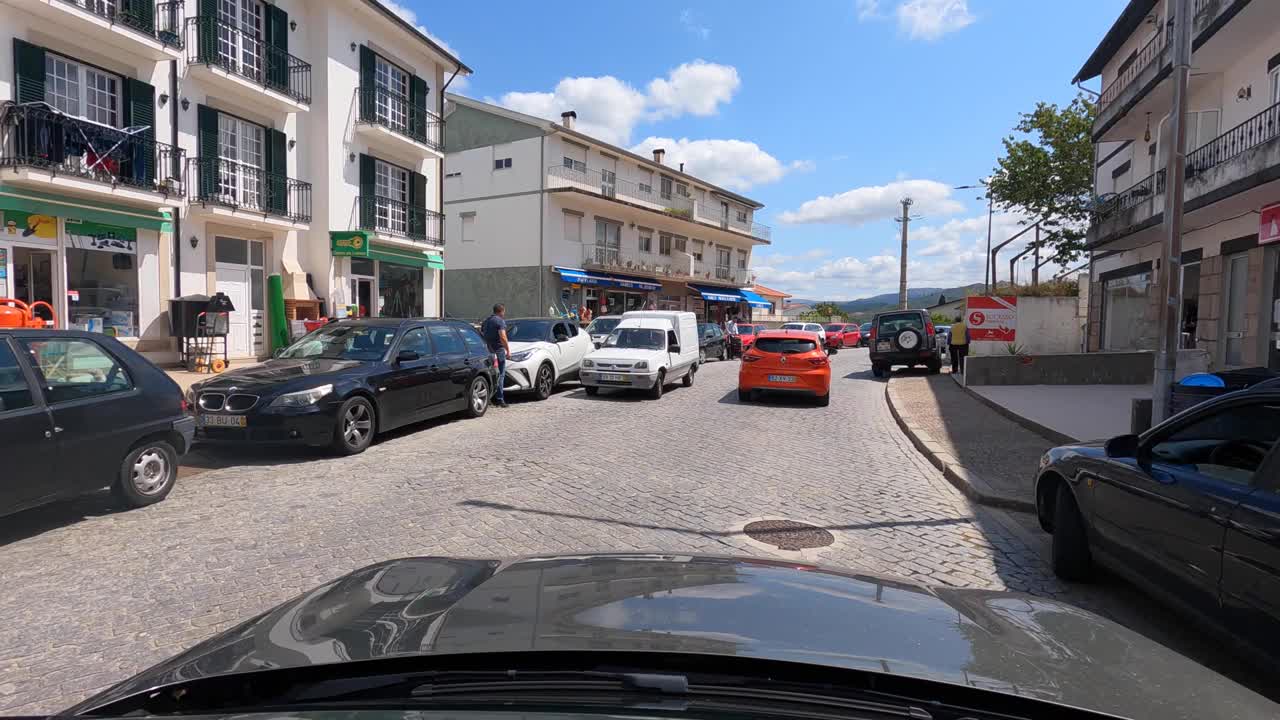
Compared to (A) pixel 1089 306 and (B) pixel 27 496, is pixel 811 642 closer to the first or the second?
(B) pixel 27 496

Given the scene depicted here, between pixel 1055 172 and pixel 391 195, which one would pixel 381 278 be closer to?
pixel 391 195

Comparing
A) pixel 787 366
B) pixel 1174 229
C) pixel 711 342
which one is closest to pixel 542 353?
pixel 787 366

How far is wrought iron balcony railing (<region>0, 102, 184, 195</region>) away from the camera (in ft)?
41.2

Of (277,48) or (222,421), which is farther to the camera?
(277,48)

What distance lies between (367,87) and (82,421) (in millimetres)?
17916

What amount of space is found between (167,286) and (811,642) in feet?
58.2

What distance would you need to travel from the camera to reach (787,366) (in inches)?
540

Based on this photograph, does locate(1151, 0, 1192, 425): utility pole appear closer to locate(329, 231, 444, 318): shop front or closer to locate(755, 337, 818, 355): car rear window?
locate(755, 337, 818, 355): car rear window

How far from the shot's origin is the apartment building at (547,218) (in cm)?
3159

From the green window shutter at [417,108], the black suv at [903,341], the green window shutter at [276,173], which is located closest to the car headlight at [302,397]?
the green window shutter at [276,173]

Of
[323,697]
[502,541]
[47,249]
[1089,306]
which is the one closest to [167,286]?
[47,249]

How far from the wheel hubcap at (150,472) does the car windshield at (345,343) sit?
3156mm

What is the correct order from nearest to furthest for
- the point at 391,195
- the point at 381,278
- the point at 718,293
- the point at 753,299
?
the point at 381,278 → the point at 391,195 → the point at 718,293 → the point at 753,299

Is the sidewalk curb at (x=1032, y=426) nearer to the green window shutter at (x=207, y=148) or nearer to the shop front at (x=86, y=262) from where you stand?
the shop front at (x=86, y=262)
